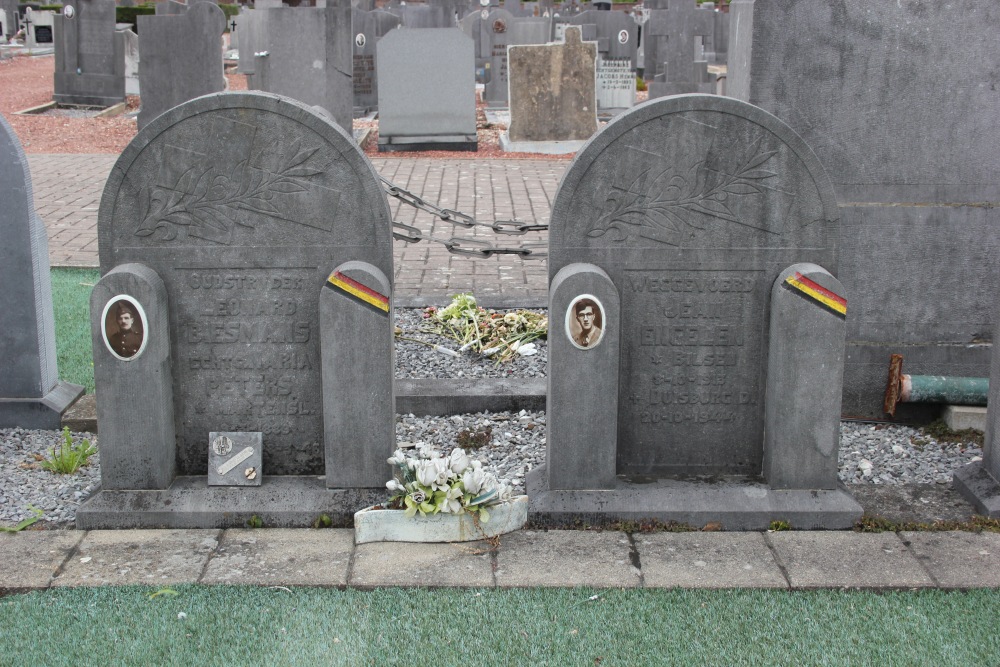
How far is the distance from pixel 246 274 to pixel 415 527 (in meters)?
1.14

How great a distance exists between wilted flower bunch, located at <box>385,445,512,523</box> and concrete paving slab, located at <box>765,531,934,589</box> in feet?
3.47

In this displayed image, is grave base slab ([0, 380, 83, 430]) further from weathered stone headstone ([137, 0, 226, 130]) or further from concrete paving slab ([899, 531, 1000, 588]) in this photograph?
weathered stone headstone ([137, 0, 226, 130])

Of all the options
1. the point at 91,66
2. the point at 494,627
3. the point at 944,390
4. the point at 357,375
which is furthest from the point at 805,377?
the point at 91,66

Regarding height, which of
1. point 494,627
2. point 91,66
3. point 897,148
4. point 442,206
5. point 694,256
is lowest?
point 494,627

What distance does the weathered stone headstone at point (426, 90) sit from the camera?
14250 mm

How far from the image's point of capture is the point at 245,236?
4016 millimetres

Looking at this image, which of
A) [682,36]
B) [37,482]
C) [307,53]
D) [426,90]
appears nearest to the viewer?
[37,482]

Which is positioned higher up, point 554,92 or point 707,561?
point 554,92

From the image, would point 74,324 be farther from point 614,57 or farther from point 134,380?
point 614,57

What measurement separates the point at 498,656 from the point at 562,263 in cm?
150

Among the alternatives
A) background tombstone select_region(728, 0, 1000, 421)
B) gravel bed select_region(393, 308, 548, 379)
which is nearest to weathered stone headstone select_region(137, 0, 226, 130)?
gravel bed select_region(393, 308, 548, 379)

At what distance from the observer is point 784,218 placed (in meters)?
4.01

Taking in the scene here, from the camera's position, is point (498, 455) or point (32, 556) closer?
point (32, 556)

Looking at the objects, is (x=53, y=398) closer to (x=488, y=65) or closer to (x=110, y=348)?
(x=110, y=348)
